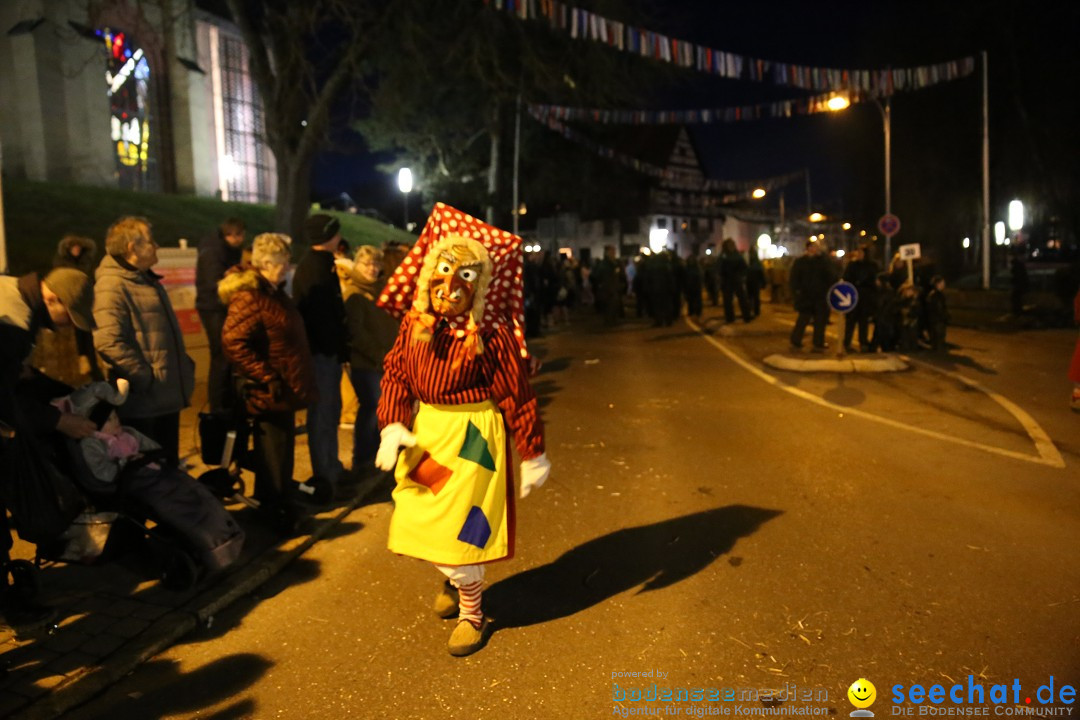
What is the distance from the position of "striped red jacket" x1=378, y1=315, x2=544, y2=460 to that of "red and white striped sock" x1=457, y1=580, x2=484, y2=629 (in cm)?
67

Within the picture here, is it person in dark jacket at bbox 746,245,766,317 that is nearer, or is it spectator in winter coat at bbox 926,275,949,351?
spectator in winter coat at bbox 926,275,949,351

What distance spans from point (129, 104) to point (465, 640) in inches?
1206

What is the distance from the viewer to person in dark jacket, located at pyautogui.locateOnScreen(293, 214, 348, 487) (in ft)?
20.4

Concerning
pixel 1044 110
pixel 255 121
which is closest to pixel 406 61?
pixel 255 121

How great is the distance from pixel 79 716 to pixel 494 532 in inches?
73.3

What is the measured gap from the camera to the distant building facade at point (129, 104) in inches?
990

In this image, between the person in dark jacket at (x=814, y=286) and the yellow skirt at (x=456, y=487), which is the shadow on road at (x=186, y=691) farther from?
the person in dark jacket at (x=814, y=286)

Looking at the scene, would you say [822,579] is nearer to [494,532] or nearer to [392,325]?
[494,532]

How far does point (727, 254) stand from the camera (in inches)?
754

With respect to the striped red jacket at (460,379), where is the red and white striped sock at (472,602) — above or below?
below

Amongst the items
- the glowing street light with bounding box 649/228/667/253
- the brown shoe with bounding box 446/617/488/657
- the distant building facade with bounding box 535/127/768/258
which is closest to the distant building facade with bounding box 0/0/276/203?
the brown shoe with bounding box 446/617/488/657

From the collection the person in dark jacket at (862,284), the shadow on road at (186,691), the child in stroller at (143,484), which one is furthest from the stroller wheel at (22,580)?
the person in dark jacket at (862,284)

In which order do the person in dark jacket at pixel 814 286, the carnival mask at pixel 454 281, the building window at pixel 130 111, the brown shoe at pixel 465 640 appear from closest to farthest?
the carnival mask at pixel 454 281 → the brown shoe at pixel 465 640 → the person in dark jacket at pixel 814 286 → the building window at pixel 130 111

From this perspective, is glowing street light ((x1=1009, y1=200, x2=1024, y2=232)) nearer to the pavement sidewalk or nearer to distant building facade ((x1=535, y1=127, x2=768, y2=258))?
distant building facade ((x1=535, y1=127, x2=768, y2=258))
